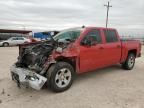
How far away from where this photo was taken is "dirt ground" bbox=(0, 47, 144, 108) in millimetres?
3992

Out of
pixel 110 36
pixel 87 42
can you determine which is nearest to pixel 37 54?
pixel 87 42

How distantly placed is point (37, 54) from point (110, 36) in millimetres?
2891

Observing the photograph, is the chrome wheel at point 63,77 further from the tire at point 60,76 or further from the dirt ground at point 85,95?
the dirt ground at point 85,95

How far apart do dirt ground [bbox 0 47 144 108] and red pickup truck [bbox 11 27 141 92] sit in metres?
0.32

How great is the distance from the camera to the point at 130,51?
7.40 m

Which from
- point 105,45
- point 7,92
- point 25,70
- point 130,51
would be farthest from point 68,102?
point 130,51

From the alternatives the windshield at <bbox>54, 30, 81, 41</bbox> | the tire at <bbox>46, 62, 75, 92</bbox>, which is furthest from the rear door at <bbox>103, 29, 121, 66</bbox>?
the tire at <bbox>46, 62, 75, 92</bbox>

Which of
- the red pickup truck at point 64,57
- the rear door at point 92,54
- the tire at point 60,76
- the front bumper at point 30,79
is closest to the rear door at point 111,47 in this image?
the red pickup truck at point 64,57

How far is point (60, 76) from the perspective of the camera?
472cm

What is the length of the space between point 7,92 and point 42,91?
3.06 ft

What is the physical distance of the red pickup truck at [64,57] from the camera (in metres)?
4.50

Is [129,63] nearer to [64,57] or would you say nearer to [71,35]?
[71,35]

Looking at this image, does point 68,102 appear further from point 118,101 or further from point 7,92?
point 7,92

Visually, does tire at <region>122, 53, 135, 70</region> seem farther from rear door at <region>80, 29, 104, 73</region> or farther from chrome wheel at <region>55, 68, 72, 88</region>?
chrome wheel at <region>55, 68, 72, 88</region>
